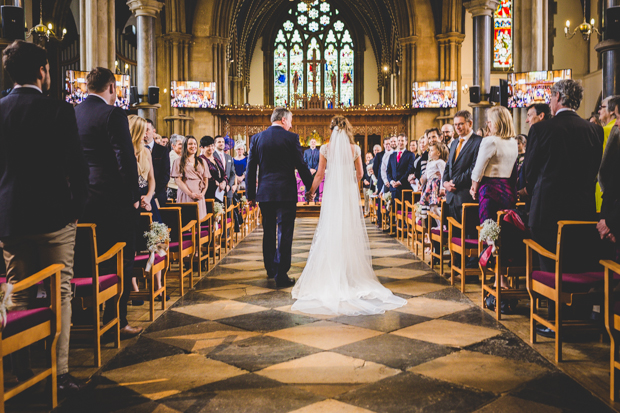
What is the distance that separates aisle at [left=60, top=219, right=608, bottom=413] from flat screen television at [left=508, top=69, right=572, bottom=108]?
9480mm

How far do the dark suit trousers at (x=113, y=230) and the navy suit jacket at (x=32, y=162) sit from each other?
2.82 ft

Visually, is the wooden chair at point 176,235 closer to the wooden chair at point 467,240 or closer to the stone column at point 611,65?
the wooden chair at point 467,240

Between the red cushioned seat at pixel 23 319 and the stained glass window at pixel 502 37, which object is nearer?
the red cushioned seat at pixel 23 319

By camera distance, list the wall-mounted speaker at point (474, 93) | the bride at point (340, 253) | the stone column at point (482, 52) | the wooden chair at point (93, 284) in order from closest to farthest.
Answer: the wooden chair at point (93, 284), the bride at point (340, 253), the wall-mounted speaker at point (474, 93), the stone column at point (482, 52)

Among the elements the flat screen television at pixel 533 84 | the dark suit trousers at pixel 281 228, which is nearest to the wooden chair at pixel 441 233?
the dark suit trousers at pixel 281 228

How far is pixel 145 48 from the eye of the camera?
14.0 meters

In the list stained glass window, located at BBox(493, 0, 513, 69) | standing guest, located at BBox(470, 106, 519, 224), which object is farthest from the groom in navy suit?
stained glass window, located at BBox(493, 0, 513, 69)

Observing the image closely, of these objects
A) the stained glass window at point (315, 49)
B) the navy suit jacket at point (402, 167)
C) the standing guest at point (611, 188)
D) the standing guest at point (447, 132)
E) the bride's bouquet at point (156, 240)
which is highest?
the stained glass window at point (315, 49)

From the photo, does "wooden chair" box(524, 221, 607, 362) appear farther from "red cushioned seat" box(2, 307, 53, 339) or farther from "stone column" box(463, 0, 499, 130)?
"stone column" box(463, 0, 499, 130)

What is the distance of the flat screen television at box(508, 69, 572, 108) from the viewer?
12.6 metres

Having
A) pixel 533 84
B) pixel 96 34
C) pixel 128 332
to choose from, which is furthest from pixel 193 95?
pixel 128 332

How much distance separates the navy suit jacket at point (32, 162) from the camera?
2494 millimetres

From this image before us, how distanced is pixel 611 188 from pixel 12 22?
189 inches

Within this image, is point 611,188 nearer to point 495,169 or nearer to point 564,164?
point 564,164
